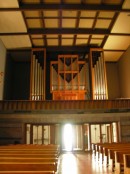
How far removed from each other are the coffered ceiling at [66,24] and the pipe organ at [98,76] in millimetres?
496

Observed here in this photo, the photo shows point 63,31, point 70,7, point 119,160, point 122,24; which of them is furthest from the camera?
point 63,31

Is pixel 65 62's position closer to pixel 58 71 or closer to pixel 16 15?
pixel 58 71

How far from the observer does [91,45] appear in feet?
36.9

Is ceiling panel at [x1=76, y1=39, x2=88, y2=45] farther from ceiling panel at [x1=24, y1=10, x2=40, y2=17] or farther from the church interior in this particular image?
ceiling panel at [x1=24, y1=10, x2=40, y2=17]

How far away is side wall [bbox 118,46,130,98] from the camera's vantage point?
1121cm

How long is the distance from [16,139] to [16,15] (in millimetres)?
4759

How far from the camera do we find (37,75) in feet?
35.1

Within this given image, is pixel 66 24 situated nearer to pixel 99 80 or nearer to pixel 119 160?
pixel 99 80

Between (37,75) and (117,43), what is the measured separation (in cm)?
404

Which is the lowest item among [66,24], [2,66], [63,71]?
[63,71]

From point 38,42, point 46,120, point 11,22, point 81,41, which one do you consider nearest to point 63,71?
point 81,41

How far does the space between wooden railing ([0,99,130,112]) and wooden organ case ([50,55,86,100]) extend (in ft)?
3.63

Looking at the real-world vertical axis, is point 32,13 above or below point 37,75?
above

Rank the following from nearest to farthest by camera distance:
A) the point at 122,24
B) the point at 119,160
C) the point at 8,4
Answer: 1. the point at 119,160
2. the point at 8,4
3. the point at 122,24
